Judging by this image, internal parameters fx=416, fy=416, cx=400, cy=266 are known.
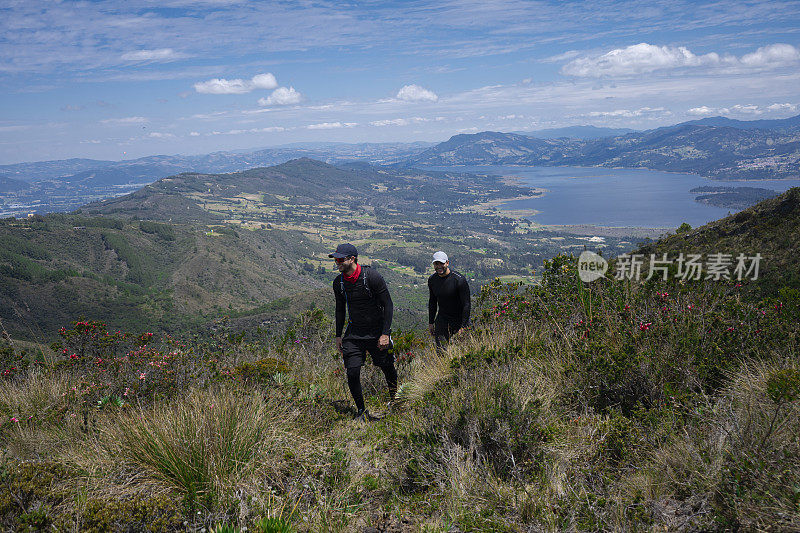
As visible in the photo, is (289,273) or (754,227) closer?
(754,227)

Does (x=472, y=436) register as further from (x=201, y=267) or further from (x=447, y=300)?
(x=201, y=267)

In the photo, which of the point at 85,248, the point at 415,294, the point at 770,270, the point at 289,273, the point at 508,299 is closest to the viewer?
the point at 508,299

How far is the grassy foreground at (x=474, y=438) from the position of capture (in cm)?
220

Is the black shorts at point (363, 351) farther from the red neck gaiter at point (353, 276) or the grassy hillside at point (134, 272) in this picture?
the grassy hillside at point (134, 272)

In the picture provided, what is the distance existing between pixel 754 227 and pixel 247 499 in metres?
33.3

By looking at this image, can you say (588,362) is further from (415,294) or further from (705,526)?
(415,294)

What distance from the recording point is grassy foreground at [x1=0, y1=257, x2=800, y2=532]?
220 cm

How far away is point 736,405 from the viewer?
2754mm

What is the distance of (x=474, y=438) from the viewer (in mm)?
2877

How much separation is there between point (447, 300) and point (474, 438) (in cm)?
231

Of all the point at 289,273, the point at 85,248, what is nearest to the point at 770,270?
the point at 289,273

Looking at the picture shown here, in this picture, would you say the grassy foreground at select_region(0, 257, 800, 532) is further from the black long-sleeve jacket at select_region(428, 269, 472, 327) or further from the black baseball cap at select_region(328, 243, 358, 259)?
the black baseball cap at select_region(328, 243, 358, 259)

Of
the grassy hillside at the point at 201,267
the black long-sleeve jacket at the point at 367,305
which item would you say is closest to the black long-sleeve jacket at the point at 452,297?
the black long-sleeve jacket at the point at 367,305

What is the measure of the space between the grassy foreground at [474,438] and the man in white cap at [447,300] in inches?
24.4
